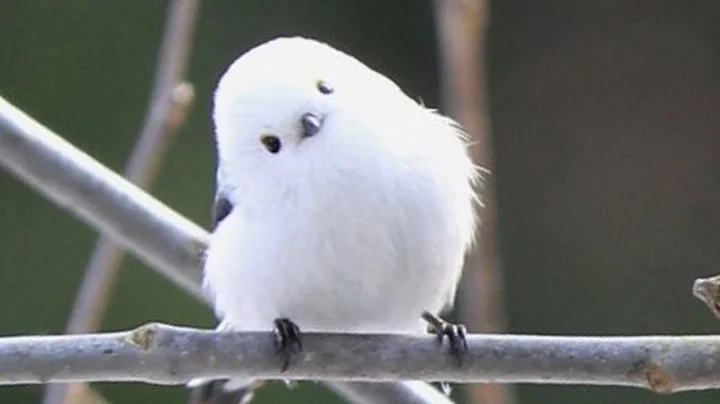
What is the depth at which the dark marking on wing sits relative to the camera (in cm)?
86

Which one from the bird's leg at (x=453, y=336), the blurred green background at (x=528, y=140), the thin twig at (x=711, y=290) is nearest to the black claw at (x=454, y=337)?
the bird's leg at (x=453, y=336)

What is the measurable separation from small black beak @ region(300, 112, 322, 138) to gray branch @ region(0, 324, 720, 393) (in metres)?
0.12

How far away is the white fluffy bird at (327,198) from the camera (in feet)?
2.56

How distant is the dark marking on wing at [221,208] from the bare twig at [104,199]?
0.25ft

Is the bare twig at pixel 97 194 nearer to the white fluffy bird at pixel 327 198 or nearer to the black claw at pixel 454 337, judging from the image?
the white fluffy bird at pixel 327 198

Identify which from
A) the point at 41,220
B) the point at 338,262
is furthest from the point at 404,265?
the point at 41,220

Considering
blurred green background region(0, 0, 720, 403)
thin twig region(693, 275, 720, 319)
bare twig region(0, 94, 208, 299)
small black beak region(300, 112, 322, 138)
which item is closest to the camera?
thin twig region(693, 275, 720, 319)

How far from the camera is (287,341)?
755 mm

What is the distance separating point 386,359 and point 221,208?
20 centimetres

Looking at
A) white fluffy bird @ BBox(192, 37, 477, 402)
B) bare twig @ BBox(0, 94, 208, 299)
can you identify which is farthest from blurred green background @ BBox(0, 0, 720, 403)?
white fluffy bird @ BBox(192, 37, 477, 402)

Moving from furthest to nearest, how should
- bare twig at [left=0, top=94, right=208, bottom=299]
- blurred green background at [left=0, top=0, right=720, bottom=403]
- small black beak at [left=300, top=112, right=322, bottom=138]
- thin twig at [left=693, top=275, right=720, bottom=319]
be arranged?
blurred green background at [left=0, top=0, right=720, bottom=403], bare twig at [left=0, top=94, right=208, bottom=299], small black beak at [left=300, top=112, right=322, bottom=138], thin twig at [left=693, top=275, right=720, bottom=319]

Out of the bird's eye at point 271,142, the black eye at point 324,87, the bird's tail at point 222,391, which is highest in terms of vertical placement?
the black eye at point 324,87

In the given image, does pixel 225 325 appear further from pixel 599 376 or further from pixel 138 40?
pixel 138 40

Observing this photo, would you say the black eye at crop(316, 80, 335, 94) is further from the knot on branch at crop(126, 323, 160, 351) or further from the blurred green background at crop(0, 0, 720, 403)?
the blurred green background at crop(0, 0, 720, 403)
